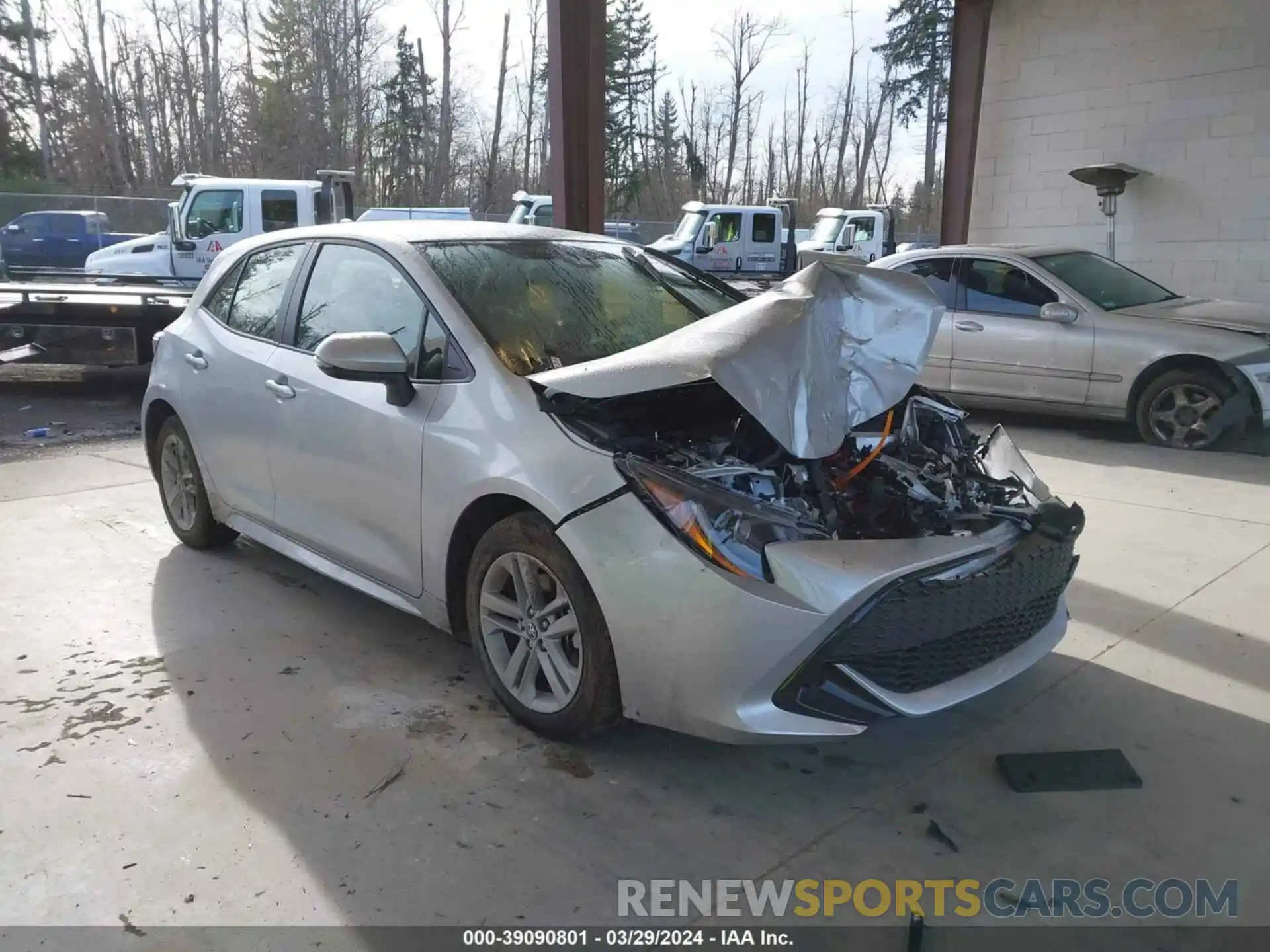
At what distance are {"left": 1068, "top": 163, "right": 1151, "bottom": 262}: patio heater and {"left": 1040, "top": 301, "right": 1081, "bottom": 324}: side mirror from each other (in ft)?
14.4

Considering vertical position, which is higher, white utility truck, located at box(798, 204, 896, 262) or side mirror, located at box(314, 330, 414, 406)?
white utility truck, located at box(798, 204, 896, 262)

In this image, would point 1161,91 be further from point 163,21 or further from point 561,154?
point 163,21

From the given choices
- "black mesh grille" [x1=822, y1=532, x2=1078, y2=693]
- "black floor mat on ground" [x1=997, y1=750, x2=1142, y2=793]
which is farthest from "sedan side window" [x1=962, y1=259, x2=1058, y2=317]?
"black floor mat on ground" [x1=997, y1=750, x2=1142, y2=793]

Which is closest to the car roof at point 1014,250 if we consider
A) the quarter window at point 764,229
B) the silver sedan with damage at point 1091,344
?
the silver sedan with damage at point 1091,344

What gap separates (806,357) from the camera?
3.04m

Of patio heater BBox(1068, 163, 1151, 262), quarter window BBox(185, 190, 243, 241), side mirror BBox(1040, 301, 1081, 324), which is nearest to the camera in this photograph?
side mirror BBox(1040, 301, 1081, 324)

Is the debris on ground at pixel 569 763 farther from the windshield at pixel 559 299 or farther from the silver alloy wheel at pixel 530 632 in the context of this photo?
the windshield at pixel 559 299

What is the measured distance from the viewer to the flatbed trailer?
384 inches

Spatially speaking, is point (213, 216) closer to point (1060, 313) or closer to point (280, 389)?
point (1060, 313)

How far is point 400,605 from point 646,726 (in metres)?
1.03

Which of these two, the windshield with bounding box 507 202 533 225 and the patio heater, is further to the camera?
the windshield with bounding box 507 202 533 225

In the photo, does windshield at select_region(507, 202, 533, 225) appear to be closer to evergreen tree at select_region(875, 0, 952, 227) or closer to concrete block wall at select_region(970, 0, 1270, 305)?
concrete block wall at select_region(970, 0, 1270, 305)

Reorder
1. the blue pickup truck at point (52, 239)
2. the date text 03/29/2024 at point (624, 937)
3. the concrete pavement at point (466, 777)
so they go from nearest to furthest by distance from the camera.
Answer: the date text 03/29/2024 at point (624, 937), the concrete pavement at point (466, 777), the blue pickup truck at point (52, 239)

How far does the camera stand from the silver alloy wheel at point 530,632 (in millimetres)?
3016
